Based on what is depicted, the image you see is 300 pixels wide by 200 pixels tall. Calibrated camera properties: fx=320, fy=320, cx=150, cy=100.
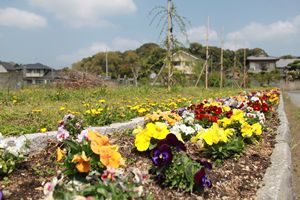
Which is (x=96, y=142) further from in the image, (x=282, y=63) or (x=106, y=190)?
(x=282, y=63)

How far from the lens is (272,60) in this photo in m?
64.1

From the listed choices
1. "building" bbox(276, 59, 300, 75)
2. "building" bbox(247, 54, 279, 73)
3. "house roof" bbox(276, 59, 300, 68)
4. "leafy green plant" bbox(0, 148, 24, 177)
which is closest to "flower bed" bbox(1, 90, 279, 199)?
"leafy green plant" bbox(0, 148, 24, 177)

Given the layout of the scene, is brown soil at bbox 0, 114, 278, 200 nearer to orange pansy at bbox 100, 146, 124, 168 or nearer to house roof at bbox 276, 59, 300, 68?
orange pansy at bbox 100, 146, 124, 168

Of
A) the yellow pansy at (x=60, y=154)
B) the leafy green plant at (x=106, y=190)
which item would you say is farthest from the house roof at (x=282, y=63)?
the leafy green plant at (x=106, y=190)

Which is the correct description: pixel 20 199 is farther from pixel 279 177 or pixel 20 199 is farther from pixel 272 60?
pixel 272 60

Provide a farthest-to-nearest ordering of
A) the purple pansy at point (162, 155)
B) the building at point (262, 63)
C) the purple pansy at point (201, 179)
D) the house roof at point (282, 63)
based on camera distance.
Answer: the house roof at point (282, 63)
the building at point (262, 63)
the purple pansy at point (162, 155)
the purple pansy at point (201, 179)

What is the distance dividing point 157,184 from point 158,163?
0.17m

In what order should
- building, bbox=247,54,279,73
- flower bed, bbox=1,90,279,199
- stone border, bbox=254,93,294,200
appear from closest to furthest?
flower bed, bbox=1,90,279,199 < stone border, bbox=254,93,294,200 < building, bbox=247,54,279,73

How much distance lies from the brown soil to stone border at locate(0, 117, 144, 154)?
78mm

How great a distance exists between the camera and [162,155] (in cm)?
231

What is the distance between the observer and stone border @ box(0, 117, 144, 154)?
2.55m

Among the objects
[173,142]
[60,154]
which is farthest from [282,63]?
[60,154]

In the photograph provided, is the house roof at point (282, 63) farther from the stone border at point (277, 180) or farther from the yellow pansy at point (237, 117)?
the stone border at point (277, 180)

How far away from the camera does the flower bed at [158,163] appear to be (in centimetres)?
172
